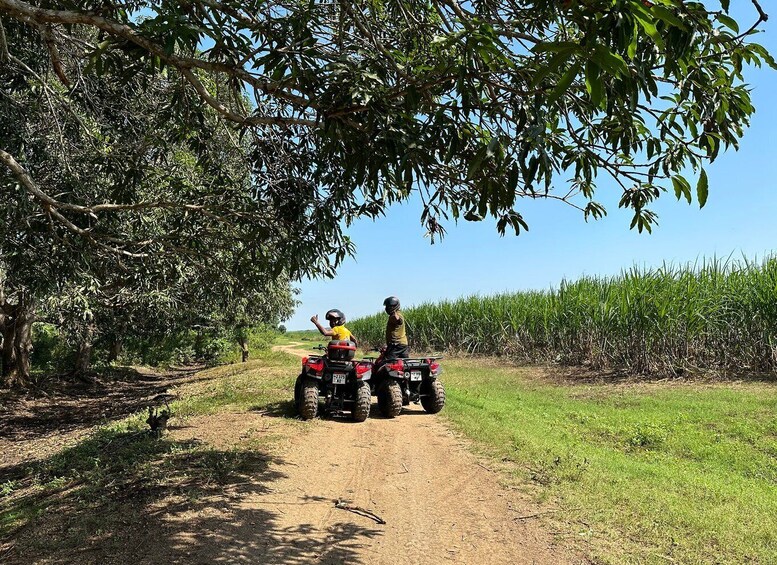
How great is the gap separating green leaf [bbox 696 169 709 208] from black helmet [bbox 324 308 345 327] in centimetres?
737

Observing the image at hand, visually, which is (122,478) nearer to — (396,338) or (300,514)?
(300,514)

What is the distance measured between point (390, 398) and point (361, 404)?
2.23 ft

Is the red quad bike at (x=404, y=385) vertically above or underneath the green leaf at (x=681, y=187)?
underneath

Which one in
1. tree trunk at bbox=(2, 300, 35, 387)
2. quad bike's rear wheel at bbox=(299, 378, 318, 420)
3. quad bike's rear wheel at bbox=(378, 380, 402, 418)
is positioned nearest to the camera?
quad bike's rear wheel at bbox=(299, 378, 318, 420)

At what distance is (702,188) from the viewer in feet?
7.89

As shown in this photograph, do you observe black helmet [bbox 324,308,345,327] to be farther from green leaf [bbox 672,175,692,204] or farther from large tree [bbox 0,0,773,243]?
green leaf [bbox 672,175,692,204]

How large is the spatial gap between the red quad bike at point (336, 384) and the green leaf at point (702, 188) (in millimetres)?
6951

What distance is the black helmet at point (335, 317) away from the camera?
30.7 feet

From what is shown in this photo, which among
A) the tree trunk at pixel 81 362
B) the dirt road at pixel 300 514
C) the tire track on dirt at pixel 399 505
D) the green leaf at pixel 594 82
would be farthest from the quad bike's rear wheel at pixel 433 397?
the tree trunk at pixel 81 362

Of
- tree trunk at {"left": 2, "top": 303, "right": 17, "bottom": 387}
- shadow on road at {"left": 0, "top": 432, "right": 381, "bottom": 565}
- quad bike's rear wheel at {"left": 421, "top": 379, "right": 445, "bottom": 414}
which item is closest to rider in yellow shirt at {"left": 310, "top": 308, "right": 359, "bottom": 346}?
quad bike's rear wheel at {"left": 421, "top": 379, "right": 445, "bottom": 414}

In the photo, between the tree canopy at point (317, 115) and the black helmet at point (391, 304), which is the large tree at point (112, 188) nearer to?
the tree canopy at point (317, 115)

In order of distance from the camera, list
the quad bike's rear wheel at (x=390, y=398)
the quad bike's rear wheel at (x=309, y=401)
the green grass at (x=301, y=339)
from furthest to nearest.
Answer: the green grass at (x=301, y=339) → the quad bike's rear wheel at (x=390, y=398) → the quad bike's rear wheel at (x=309, y=401)

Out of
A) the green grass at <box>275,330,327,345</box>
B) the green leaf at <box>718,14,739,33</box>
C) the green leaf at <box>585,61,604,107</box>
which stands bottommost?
the green grass at <box>275,330,327,345</box>

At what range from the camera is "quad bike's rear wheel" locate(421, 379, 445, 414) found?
9.73 m
